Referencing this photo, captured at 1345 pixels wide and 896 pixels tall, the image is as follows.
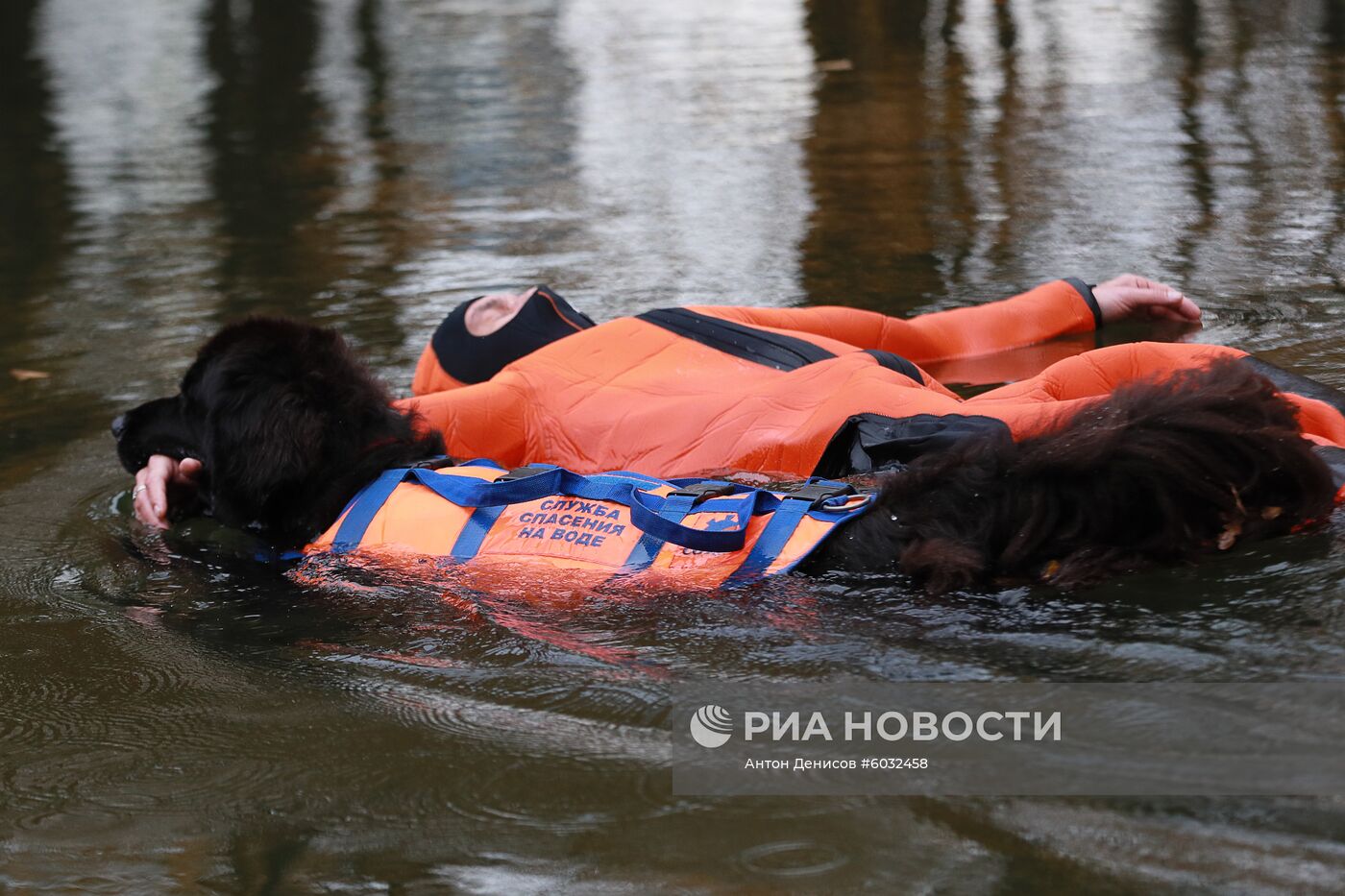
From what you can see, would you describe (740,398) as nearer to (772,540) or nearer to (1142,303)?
(772,540)

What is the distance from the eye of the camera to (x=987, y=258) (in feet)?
24.1

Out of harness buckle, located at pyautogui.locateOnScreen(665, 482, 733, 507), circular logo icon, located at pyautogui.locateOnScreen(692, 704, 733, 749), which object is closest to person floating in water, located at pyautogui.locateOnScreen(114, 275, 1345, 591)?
harness buckle, located at pyautogui.locateOnScreen(665, 482, 733, 507)

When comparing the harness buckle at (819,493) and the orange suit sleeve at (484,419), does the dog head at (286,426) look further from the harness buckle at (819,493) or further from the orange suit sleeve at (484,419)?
the harness buckle at (819,493)

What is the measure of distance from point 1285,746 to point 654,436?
7.89 feet

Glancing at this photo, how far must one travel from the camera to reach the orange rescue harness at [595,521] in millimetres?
3533

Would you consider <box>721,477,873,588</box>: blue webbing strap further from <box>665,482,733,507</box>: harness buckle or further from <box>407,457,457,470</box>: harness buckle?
<box>407,457,457,470</box>: harness buckle

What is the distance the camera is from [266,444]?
411 cm

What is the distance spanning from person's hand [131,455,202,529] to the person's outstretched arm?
2.71 metres

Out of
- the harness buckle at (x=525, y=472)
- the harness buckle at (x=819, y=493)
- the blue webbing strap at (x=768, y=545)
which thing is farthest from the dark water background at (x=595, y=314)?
the harness buckle at (x=525, y=472)

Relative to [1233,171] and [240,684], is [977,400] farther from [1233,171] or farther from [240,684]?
[1233,171]

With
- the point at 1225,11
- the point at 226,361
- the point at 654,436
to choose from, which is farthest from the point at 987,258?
the point at 1225,11

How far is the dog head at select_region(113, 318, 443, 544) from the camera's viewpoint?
13.5 feet

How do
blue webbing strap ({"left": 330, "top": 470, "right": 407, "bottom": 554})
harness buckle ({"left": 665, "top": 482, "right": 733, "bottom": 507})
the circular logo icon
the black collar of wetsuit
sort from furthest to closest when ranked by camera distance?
the black collar of wetsuit, blue webbing strap ({"left": 330, "top": 470, "right": 407, "bottom": 554}), harness buckle ({"left": 665, "top": 482, "right": 733, "bottom": 507}), the circular logo icon

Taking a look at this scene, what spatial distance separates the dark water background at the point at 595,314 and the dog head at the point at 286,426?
26cm
